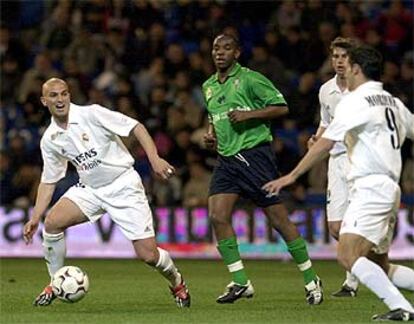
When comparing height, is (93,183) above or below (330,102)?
below

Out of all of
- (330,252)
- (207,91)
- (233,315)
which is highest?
(207,91)

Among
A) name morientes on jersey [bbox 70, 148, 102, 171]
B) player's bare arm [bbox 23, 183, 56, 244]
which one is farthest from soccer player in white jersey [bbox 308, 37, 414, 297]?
player's bare arm [bbox 23, 183, 56, 244]

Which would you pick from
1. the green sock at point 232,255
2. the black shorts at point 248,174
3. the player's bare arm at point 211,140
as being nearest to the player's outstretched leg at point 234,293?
the green sock at point 232,255

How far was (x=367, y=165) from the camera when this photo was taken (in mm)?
8656

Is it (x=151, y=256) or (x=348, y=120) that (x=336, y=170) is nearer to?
(x=151, y=256)

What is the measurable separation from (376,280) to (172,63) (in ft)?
38.7

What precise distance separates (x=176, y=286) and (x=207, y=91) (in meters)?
1.87

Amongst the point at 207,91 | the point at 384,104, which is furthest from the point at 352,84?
the point at 207,91

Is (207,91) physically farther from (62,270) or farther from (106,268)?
(106,268)

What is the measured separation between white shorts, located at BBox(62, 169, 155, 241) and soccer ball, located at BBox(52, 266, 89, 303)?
0.57 metres

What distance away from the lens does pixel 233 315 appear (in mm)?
9523

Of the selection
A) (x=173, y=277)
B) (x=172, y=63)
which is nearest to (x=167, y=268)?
(x=173, y=277)

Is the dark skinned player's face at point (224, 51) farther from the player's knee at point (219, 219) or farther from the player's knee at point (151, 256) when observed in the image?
the player's knee at point (151, 256)

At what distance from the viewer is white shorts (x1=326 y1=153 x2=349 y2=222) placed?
36.9ft
